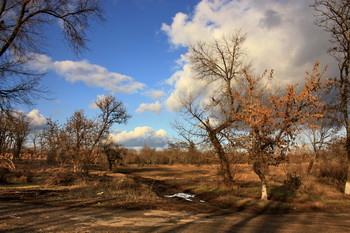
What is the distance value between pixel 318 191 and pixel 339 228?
31.2 feet

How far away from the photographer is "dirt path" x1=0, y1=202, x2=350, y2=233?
6.63 metres

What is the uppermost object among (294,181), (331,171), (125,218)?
(331,171)

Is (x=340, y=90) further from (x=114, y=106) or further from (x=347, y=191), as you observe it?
(x=114, y=106)

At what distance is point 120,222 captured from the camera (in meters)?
7.44

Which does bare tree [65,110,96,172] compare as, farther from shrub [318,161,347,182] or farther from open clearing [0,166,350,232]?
shrub [318,161,347,182]

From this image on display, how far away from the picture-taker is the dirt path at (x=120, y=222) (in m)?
6.63

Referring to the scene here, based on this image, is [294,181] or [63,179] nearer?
[63,179]

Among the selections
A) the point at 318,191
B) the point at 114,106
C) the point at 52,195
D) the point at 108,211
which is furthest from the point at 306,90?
the point at 114,106

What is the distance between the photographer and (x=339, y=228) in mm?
8141

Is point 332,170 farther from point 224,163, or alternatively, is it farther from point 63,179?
point 63,179

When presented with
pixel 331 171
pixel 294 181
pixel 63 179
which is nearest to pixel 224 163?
pixel 294 181

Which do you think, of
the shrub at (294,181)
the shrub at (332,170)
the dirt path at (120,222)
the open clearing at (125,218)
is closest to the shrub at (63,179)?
the open clearing at (125,218)

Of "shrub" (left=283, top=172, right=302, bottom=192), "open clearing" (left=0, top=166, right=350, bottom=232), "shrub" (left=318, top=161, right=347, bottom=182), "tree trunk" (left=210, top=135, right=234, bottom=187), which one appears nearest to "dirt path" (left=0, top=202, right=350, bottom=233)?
"open clearing" (left=0, top=166, right=350, bottom=232)

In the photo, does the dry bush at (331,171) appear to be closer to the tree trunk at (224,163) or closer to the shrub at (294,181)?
the shrub at (294,181)
